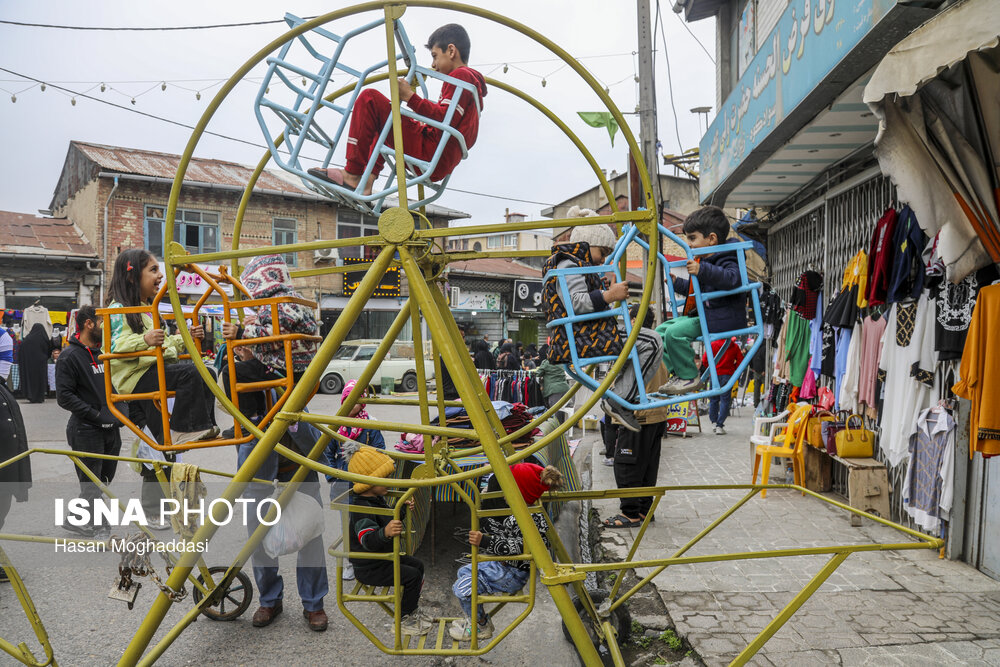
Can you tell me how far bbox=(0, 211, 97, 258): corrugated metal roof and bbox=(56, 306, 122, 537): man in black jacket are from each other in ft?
52.2

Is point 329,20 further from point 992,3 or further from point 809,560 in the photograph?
point 809,560

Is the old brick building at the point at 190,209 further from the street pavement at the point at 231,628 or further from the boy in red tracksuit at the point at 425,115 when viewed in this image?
the boy in red tracksuit at the point at 425,115

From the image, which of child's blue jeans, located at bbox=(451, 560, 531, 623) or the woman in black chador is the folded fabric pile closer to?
child's blue jeans, located at bbox=(451, 560, 531, 623)

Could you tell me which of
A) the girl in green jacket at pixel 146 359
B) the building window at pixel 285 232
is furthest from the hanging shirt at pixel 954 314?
the building window at pixel 285 232

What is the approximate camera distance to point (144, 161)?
2184 cm

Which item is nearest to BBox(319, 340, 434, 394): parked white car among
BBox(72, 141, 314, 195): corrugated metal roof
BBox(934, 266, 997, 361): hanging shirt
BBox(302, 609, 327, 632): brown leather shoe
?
BBox(72, 141, 314, 195): corrugated metal roof

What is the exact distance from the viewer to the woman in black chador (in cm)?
1388

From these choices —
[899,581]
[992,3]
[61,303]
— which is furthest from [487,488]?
[61,303]

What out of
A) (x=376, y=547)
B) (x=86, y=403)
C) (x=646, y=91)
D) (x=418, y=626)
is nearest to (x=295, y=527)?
(x=376, y=547)

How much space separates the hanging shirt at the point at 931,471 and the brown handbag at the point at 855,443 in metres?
0.75

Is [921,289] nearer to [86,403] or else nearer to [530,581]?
[530,581]

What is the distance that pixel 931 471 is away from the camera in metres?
4.68

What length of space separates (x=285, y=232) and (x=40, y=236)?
287 inches

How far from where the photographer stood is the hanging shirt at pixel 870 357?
5641 mm
